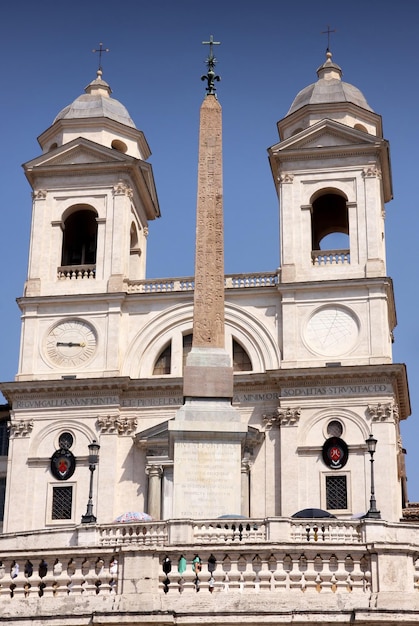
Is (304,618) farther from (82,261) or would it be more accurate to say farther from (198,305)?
(82,261)

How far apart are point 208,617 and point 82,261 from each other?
40448 millimetres

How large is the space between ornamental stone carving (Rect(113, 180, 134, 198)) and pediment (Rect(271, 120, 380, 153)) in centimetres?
635

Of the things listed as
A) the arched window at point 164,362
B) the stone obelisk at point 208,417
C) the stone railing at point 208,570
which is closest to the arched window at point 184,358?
the arched window at point 164,362

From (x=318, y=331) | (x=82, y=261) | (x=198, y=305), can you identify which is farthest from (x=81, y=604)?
(x=82, y=261)

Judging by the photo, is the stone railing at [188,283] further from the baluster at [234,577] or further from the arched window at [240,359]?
the baluster at [234,577]

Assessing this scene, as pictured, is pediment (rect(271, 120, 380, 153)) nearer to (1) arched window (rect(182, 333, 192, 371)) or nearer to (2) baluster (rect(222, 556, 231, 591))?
(1) arched window (rect(182, 333, 192, 371))

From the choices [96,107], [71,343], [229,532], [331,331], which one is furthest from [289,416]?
[229,532]

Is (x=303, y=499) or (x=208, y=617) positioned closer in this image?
(x=208, y=617)

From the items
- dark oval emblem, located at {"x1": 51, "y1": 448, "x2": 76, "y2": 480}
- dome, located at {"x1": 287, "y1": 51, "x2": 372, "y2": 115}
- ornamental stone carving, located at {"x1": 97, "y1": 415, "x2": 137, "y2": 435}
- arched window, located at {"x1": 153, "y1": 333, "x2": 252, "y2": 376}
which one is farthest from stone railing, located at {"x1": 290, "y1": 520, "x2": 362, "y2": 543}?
dome, located at {"x1": 287, "y1": 51, "x2": 372, "y2": 115}

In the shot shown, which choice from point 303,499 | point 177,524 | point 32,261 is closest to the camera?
point 177,524

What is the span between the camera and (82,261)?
5575 cm

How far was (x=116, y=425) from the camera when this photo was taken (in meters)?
49.7

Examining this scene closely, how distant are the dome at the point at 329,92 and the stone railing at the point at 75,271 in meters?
11.2

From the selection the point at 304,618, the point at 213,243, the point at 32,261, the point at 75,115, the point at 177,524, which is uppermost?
the point at 75,115
